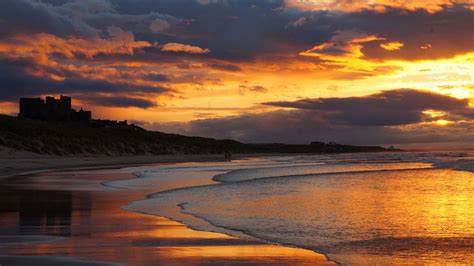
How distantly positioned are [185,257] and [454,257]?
546 cm

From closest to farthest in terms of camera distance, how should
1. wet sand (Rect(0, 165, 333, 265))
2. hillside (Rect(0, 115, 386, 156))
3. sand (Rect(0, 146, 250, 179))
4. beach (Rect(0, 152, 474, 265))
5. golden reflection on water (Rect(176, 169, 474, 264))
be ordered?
wet sand (Rect(0, 165, 333, 265))
beach (Rect(0, 152, 474, 265))
golden reflection on water (Rect(176, 169, 474, 264))
sand (Rect(0, 146, 250, 179))
hillside (Rect(0, 115, 386, 156))

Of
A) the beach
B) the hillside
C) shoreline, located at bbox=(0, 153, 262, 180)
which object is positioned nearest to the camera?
the beach

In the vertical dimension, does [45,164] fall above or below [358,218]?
below

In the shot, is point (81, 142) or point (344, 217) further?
point (81, 142)

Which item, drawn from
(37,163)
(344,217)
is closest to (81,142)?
(37,163)

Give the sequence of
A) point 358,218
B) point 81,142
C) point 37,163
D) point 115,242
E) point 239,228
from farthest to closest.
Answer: point 81,142 < point 37,163 < point 358,218 < point 239,228 < point 115,242

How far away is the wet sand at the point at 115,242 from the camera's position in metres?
11.5

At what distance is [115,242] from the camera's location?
13.5m

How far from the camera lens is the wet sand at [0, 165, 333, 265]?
11.5 m

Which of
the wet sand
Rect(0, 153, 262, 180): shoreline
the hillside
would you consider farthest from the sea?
the hillside

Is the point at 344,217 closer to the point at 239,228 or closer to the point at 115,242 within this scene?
the point at 239,228

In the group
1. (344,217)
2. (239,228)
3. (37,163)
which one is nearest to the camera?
(239,228)

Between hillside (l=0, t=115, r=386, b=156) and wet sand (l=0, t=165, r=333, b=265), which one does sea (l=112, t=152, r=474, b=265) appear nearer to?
wet sand (l=0, t=165, r=333, b=265)

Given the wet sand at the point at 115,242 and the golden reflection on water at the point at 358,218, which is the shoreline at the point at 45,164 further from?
the wet sand at the point at 115,242
